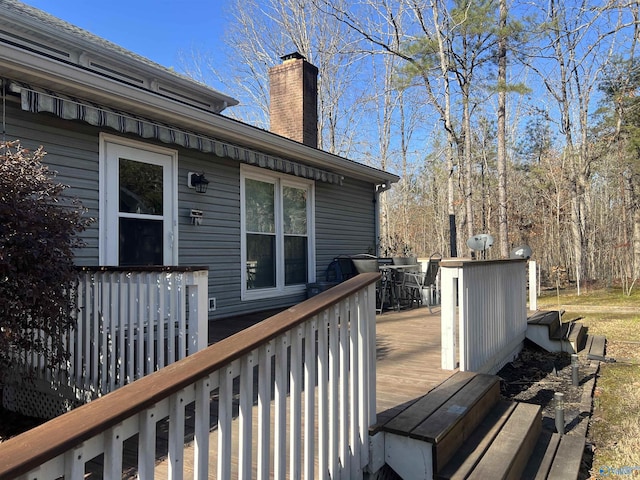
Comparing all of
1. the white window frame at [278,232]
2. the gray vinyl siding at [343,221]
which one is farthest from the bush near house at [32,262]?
the gray vinyl siding at [343,221]

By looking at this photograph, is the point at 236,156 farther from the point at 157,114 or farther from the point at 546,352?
the point at 546,352

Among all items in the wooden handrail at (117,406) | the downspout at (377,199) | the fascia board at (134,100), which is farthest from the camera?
the downspout at (377,199)

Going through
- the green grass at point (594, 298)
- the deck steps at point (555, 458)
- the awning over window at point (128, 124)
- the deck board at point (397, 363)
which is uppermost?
the awning over window at point (128, 124)

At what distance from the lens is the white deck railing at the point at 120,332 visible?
2826 mm

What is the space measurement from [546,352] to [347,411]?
462 centimetres

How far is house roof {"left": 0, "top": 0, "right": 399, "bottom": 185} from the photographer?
11.8 feet

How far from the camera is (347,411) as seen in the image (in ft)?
6.28

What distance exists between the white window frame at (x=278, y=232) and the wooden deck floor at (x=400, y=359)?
573mm

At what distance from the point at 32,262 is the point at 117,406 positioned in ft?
7.19

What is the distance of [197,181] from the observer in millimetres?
5469

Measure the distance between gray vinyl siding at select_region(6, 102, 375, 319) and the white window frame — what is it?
0.09 metres

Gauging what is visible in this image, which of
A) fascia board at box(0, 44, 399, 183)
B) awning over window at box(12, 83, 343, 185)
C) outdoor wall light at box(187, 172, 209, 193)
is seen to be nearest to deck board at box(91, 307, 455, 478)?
outdoor wall light at box(187, 172, 209, 193)

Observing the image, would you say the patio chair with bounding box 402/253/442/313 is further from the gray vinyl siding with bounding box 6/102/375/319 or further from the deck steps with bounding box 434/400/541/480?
the deck steps with bounding box 434/400/541/480

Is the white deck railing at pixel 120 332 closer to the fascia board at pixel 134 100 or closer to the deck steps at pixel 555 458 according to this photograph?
the fascia board at pixel 134 100
